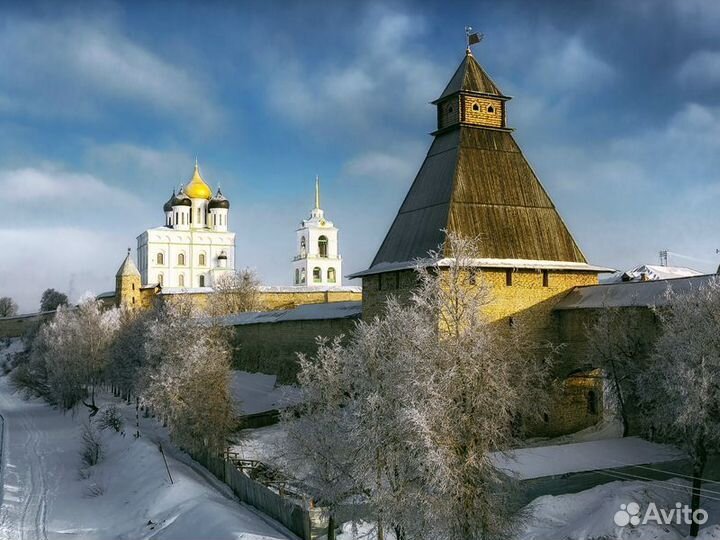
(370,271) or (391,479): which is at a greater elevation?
(370,271)

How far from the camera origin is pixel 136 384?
81.4 ft

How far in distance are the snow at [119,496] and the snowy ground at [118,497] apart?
0.8 inches

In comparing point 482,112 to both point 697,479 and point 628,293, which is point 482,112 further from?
point 697,479

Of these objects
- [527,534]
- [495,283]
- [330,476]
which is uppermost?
[495,283]

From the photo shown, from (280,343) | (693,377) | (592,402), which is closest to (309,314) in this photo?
(280,343)

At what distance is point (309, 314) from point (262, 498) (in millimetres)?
11986

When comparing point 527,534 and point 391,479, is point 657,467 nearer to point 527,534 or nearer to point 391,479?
point 527,534

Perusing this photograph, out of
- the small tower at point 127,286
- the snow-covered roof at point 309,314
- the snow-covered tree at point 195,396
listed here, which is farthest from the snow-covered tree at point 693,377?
the small tower at point 127,286

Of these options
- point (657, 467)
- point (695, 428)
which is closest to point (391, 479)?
point (695, 428)

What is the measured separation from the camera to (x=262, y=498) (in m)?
15.5

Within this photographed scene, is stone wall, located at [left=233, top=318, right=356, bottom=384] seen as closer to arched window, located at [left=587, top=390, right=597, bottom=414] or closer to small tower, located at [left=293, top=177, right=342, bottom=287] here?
arched window, located at [left=587, top=390, right=597, bottom=414]

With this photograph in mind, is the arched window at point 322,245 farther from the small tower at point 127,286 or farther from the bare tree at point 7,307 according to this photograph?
the bare tree at point 7,307

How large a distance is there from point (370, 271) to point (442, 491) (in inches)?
403

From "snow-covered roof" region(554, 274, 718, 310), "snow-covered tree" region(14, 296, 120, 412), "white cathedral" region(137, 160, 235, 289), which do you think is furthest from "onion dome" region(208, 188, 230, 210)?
"snow-covered roof" region(554, 274, 718, 310)
